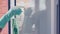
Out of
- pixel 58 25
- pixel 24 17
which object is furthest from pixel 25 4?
pixel 58 25

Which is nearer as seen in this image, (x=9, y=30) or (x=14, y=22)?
(x=14, y=22)

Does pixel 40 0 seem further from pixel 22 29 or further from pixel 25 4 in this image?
pixel 22 29

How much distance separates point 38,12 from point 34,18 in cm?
8

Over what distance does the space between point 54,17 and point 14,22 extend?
519 mm

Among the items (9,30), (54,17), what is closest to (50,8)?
(54,17)

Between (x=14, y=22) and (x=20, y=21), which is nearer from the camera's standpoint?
(x=14, y=22)

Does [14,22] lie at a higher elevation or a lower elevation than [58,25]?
higher

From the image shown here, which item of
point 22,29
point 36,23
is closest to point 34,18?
point 36,23

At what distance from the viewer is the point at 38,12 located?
1.67 metres

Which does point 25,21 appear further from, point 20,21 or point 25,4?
point 25,4

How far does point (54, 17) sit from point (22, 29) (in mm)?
368

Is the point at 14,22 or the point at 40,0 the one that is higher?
the point at 40,0

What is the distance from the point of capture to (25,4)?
164 centimetres

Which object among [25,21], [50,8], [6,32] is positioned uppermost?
[50,8]
